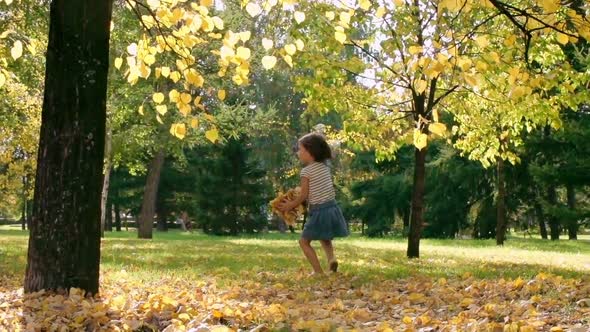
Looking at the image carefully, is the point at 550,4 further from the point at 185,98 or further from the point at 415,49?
the point at 185,98

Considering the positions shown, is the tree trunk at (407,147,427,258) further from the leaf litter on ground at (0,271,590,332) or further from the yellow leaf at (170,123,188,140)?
the yellow leaf at (170,123,188,140)

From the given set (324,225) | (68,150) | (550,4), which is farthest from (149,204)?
(550,4)

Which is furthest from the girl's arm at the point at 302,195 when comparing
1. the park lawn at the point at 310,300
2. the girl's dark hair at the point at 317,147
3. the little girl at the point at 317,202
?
the park lawn at the point at 310,300

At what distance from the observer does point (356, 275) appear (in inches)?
321

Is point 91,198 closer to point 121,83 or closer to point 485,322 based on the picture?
point 485,322

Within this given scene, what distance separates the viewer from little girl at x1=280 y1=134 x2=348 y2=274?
7.86 m

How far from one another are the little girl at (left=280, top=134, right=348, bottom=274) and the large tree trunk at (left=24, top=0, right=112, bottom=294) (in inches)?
127

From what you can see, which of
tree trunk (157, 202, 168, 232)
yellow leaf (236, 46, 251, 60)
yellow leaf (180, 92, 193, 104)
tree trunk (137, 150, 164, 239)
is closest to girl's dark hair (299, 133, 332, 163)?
yellow leaf (180, 92, 193, 104)

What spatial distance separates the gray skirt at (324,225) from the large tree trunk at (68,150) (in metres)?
3.22

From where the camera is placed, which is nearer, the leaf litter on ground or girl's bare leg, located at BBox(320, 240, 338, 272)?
the leaf litter on ground

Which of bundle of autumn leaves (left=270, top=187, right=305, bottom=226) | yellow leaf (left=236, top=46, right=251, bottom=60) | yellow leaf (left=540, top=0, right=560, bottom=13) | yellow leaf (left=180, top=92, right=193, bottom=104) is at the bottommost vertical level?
bundle of autumn leaves (left=270, top=187, right=305, bottom=226)

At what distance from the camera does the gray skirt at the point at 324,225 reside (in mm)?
7852

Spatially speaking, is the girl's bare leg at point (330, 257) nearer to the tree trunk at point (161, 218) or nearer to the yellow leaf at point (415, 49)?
A: the yellow leaf at point (415, 49)

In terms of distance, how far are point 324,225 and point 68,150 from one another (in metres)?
3.60
